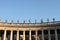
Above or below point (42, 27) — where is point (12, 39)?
below

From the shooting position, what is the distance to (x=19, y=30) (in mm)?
69938

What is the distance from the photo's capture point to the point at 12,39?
231 ft

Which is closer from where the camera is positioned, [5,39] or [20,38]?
A: [5,39]

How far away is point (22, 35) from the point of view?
240ft

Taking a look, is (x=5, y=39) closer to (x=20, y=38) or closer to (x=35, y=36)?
(x=20, y=38)

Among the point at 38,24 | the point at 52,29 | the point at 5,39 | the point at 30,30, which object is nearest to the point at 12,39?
the point at 5,39

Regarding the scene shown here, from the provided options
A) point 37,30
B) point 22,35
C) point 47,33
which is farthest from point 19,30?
point 47,33

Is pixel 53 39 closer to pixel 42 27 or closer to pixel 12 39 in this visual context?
pixel 42 27

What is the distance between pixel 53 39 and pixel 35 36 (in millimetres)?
9264

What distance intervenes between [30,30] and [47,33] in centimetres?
950

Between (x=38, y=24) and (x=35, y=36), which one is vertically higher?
(x=38, y=24)

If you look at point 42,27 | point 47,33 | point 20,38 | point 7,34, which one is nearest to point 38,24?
point 42,27

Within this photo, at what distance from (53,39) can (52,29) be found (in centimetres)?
597

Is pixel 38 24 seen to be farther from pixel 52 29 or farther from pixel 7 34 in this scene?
pixel 7 34
